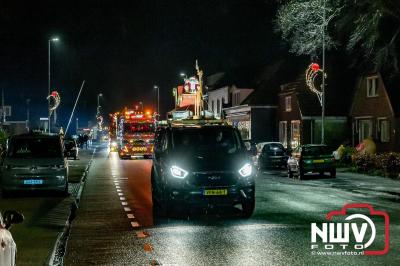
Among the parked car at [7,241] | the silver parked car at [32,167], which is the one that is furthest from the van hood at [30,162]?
the parked car at [7,241]

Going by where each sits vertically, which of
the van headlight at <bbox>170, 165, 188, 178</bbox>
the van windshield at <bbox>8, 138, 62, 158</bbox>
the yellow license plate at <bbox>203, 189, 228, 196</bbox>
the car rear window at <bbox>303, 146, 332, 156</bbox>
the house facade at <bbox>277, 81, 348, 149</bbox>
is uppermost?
the house facade at <bbox>277, 81, 348, 149</bbox>

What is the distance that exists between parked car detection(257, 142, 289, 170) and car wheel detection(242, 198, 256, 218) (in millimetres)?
22725

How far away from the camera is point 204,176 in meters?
14.9

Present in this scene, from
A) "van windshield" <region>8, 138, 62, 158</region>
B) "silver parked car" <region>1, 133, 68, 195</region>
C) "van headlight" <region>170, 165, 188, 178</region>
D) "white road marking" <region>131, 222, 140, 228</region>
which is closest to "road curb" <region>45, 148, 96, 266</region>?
"white road marking" <region>131, 222, 140, 228</region>

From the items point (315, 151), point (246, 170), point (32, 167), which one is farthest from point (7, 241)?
point (315, 151)

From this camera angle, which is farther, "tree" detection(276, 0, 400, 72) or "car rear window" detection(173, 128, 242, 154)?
"tree" detection(276, 0, 400, 72)

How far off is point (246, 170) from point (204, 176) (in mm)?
972

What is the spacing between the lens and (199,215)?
52.8 feet

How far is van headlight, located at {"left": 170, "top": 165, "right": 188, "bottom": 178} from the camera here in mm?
14984

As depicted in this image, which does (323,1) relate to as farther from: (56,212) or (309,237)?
(309,237)

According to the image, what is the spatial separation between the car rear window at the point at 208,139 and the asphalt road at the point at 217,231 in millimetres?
1561

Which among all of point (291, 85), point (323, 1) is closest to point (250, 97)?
point (291, 85)

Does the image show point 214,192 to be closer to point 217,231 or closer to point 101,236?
point 217,231

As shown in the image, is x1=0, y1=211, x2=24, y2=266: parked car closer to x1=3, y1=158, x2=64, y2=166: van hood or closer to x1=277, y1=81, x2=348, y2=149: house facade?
x1=3, y1=158, x2=64, y2=166: van hood
